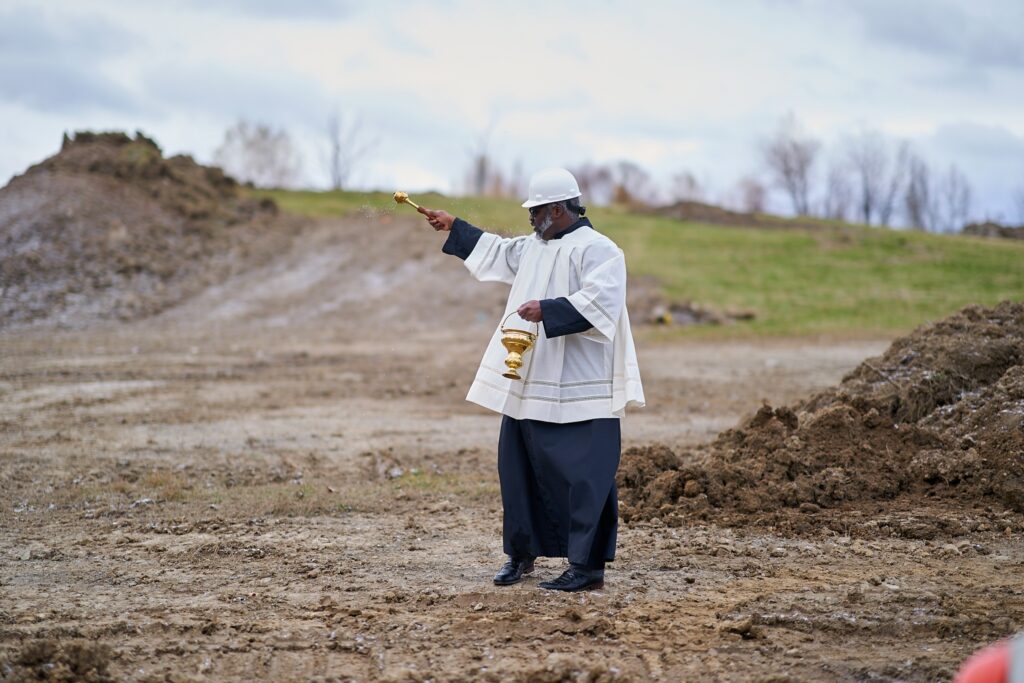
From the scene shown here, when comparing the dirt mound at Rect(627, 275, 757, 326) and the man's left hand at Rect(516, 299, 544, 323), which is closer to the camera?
the man's left hand at Rect(516, 299, 544, 323)

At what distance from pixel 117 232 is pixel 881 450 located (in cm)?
2443

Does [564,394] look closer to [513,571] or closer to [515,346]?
[515,346]

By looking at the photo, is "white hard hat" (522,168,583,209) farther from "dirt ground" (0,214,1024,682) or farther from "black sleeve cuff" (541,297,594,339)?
"dirt ground" (0,214,1024,682)

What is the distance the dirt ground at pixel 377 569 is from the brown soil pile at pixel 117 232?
11.6 meters

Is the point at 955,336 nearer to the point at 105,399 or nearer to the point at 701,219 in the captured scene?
the point at 105,399

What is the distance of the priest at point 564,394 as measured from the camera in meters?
5.82

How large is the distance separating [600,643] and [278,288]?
22980 mm

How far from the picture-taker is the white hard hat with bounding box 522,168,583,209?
6020mm

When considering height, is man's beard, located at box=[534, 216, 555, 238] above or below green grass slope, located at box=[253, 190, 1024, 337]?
below

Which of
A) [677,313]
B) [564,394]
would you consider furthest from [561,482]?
[677,313]

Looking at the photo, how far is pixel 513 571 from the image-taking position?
6121 mm

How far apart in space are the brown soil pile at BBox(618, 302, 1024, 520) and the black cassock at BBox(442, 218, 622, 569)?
179 centimetres

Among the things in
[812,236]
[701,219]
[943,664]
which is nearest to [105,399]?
[943,664]

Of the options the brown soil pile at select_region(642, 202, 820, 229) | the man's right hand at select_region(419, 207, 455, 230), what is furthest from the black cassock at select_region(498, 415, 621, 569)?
the brown soil pile at select_region(642, 202, 820, 229)
